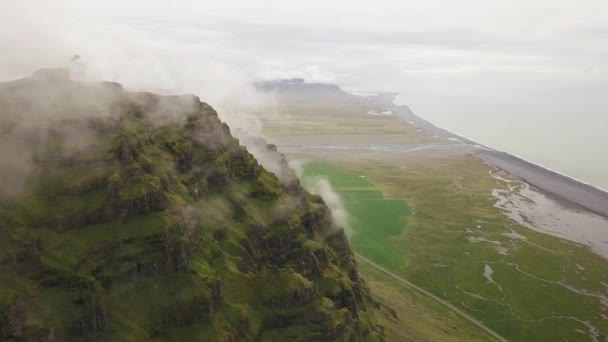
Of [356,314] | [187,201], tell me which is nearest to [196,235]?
[187,201]

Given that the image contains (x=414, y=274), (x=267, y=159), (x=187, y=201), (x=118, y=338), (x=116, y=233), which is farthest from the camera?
(x=414, y=274)

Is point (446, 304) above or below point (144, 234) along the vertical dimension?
below

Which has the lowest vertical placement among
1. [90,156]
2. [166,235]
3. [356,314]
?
[356,314]

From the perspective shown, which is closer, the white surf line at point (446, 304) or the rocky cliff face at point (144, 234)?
the rocky cliff face at point (144, 234)

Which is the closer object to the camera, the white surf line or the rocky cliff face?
the rocky cliff face

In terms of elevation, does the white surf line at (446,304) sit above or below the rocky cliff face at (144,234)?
below

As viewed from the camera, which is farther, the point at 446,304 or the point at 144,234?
the point at 446,304

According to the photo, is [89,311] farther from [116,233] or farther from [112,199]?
[112,199]

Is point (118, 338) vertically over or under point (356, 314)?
over
